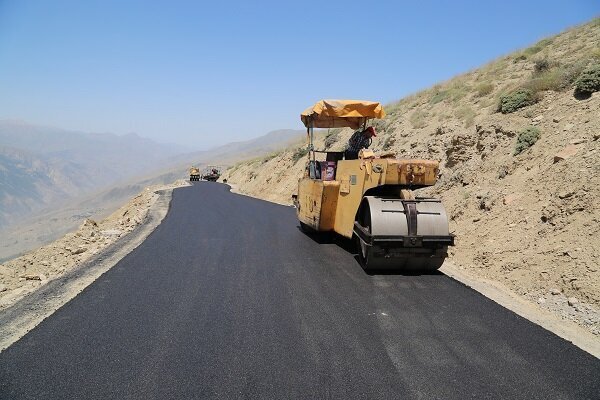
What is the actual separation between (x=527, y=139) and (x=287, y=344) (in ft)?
30.8

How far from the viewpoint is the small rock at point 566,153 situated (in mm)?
8737

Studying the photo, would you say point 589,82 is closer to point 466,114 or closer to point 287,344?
point 466,114

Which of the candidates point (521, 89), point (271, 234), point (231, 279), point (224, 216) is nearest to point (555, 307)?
point (231, 279)

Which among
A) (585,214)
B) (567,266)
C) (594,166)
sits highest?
(594,166)

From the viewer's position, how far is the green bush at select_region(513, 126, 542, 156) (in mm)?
10391

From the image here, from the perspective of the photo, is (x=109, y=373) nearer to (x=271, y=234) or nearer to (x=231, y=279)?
(x=231, y=279)

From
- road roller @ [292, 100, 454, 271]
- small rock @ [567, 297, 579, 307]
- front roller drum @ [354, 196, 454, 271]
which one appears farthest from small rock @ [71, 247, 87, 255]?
small rock @ [567, 297, 579, 307]

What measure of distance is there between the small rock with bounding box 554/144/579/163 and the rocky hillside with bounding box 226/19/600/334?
21mm

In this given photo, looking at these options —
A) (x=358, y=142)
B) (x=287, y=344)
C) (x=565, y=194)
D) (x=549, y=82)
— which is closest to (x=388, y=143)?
(x=549, y=82)

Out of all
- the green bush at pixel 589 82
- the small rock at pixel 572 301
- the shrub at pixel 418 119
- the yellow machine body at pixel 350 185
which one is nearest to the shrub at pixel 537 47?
the shrub at pixel 418 119

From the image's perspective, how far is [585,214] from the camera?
23.3ft

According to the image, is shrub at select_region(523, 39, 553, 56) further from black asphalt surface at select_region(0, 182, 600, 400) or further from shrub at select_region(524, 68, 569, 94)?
black asphalt surface at select_region(0, 182, 600, 400)

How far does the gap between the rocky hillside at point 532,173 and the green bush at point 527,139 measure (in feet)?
0.11

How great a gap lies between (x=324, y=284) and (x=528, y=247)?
4125 millimetres
